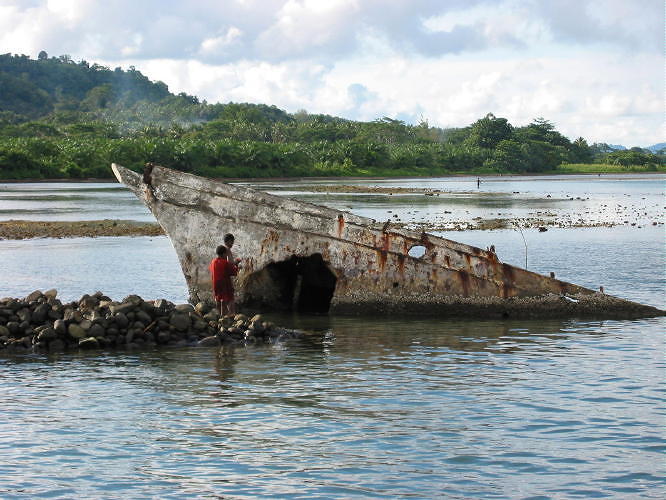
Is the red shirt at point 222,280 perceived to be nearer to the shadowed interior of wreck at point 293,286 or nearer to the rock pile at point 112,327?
the rock pile at point 112,327

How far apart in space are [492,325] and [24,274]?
12.1 meters

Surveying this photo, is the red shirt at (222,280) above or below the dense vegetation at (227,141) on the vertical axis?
below

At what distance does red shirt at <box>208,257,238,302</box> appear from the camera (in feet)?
52.6

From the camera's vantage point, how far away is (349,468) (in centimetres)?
916

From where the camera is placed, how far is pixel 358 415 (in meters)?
10.9

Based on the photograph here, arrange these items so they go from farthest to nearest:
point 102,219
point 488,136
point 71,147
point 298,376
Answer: point 488,136 < point 71,147 < point 102,219 < point 298,376

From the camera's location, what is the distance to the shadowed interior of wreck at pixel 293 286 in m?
17.8

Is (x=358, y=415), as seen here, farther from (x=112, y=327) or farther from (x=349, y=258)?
(x=349, y=258)

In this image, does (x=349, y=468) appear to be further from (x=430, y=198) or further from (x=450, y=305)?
(x=430, y=198)

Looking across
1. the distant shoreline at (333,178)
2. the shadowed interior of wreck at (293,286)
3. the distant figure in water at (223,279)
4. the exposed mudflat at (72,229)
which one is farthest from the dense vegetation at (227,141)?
the distant figure in water at (223,279)

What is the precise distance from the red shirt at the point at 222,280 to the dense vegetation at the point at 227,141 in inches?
2663

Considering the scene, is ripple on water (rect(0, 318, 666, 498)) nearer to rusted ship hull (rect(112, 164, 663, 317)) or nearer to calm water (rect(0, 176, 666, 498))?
calm water (rect(0, 176, 666, 498))

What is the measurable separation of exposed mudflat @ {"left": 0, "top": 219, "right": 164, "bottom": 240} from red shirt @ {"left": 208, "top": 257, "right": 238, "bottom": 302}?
60.8ft

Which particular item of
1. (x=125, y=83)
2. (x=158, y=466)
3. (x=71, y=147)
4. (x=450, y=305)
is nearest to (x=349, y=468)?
(x=158, y=466)
